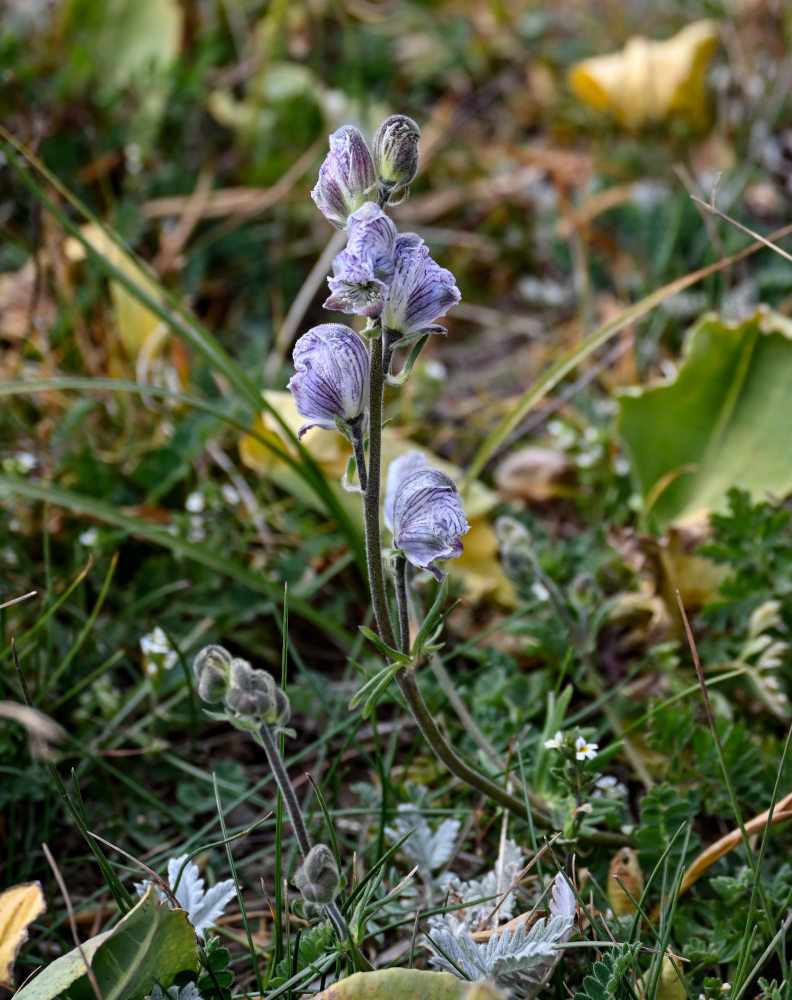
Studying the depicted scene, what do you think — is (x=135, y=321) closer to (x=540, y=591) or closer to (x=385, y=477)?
(x=385, y=477)

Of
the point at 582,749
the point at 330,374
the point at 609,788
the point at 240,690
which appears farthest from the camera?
the point at 609,788

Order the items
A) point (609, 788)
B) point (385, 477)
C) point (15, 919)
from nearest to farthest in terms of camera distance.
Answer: point (15, 919) < point (609, 788) < point (385, 477)

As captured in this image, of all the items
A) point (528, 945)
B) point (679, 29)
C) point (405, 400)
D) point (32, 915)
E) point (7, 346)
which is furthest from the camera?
point (679, 29)

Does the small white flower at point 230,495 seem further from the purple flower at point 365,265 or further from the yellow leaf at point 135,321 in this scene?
the purple flower at point 365,265

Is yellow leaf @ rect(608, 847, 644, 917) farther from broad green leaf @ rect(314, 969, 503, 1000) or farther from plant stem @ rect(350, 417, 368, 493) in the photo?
plant stem @ rect(350, 417, 368, 493)

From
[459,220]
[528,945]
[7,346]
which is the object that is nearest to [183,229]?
[7,346]

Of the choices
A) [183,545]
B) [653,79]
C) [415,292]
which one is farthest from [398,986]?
[653,79]

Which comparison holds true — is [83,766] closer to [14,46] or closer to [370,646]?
[370,646]
